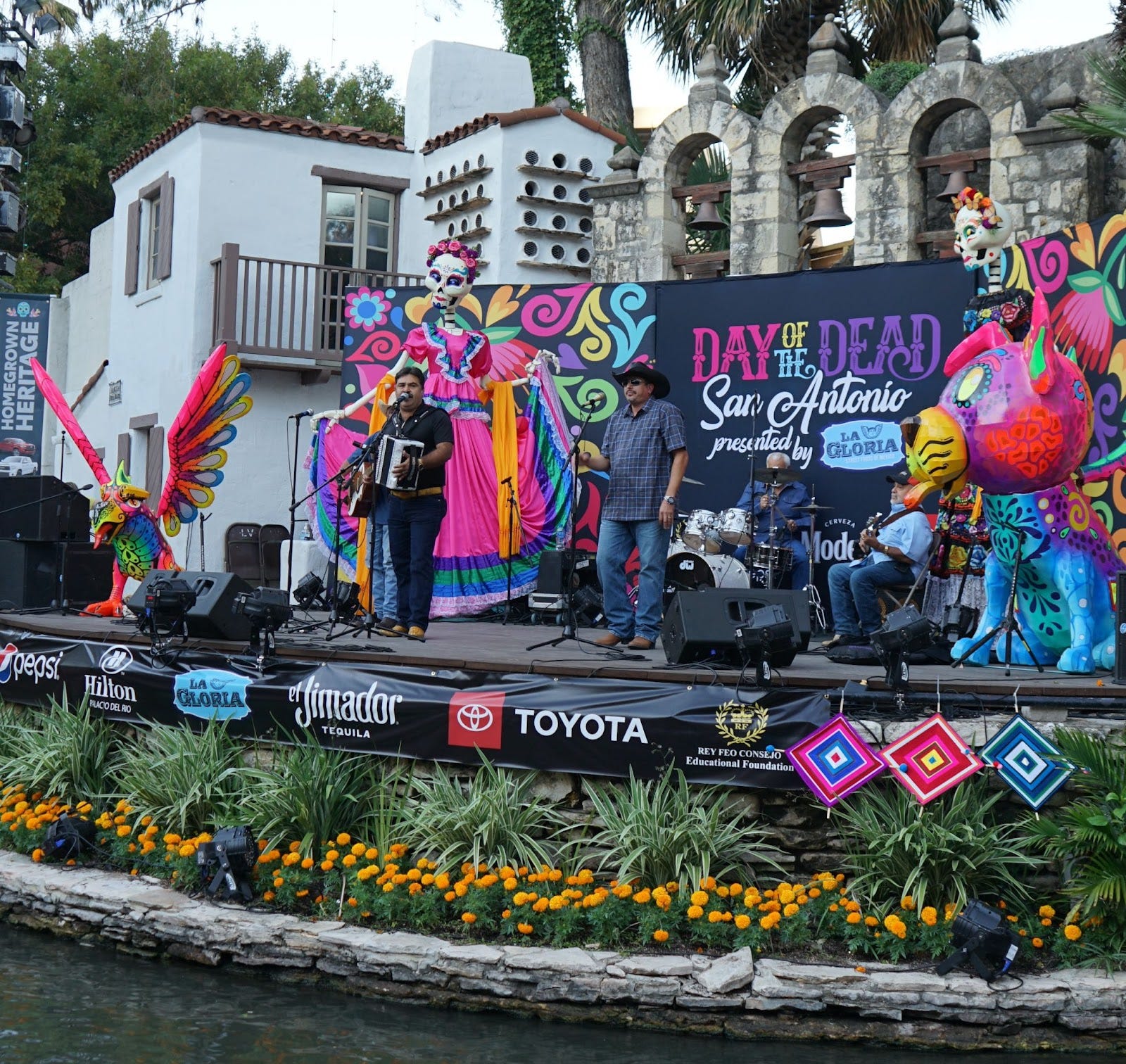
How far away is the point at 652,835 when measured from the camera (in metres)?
6.04

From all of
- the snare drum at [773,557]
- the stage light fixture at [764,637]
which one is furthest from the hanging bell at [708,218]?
the stage light fixture at [764,637]

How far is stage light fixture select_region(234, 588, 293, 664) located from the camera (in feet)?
24.2

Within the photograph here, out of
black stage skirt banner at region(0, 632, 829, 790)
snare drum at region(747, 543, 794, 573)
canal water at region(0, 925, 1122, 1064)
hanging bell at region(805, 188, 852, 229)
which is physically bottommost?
canal water at region(0, 925, 1122, 1064)

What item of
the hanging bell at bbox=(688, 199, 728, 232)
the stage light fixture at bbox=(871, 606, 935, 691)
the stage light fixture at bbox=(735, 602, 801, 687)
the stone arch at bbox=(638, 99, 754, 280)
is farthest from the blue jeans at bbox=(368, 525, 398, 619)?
the stone arch at bbox=(638, 99, 754, 280)

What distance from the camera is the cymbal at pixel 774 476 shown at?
1035cm

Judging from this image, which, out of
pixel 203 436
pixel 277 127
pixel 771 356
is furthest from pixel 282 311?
pixel 771 356

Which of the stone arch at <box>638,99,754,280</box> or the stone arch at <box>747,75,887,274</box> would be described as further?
the stone arch at <box>638,99,754,280</box>

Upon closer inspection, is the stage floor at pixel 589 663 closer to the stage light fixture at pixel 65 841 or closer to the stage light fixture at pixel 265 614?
the stage light fixture at pixel 265 614

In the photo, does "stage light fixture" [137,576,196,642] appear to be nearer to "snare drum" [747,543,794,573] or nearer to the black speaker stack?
the black speaker stack

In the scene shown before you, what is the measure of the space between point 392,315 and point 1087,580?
7.24m

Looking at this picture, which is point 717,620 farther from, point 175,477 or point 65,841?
point 175,477

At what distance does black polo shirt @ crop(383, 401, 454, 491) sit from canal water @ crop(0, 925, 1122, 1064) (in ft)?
11.0

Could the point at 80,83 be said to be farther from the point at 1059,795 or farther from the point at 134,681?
the point at 1059,795

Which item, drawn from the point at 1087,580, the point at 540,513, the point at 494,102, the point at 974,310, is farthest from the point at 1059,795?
the point at 494,102
